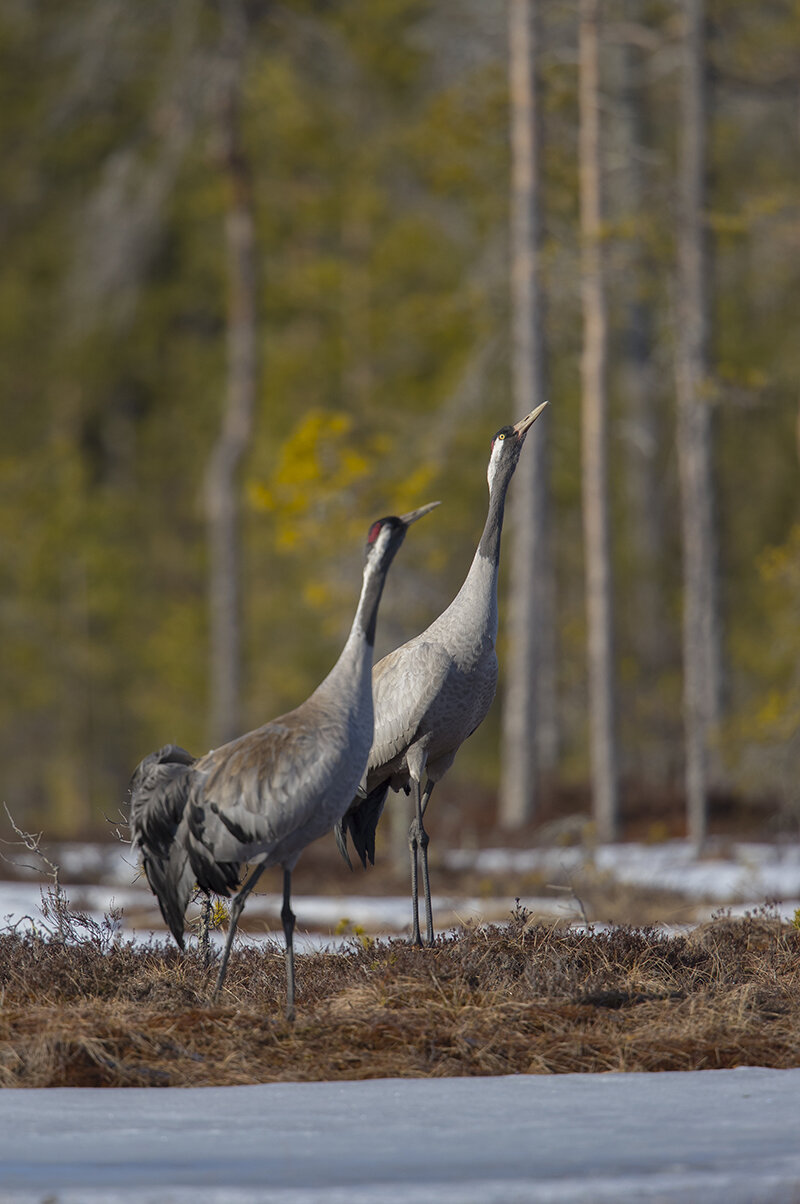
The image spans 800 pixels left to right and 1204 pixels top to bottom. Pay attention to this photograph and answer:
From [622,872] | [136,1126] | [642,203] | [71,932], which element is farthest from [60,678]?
[136,1126]

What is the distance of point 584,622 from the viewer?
27812 mm

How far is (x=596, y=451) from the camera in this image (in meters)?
19.2

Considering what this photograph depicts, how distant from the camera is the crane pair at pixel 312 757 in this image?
20.5 ft

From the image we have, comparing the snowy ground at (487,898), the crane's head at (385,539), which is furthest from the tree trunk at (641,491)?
the crane's head at (385,539)

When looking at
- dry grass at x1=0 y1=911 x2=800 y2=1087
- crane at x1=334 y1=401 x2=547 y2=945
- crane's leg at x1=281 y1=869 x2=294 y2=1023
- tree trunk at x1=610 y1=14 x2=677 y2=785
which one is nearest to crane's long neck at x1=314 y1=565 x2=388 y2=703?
crane's leg at x1=281 y1=869 x2=294 y2=1023

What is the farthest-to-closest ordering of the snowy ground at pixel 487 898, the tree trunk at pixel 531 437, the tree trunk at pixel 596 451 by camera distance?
the tree trunk at pixel 531 437 < the tree trunk at pixel 596 451 < the snowy ground at pixel 487 898

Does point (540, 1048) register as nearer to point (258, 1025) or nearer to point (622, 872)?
point (258, 1025)

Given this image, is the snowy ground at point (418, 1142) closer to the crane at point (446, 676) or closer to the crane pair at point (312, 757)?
the crane pair at point (312, 757)

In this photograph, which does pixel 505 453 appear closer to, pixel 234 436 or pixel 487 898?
pixel 487 898

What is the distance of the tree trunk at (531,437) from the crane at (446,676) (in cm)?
1163

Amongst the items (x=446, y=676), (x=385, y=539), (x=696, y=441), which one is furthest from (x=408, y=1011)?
(x=696, y=441)

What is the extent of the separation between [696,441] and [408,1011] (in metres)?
13.1

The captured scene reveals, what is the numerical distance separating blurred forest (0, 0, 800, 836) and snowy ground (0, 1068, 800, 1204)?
39.6ft

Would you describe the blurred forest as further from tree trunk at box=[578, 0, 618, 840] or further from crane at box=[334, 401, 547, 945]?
crane at box=[334, 401, 547, 945]
